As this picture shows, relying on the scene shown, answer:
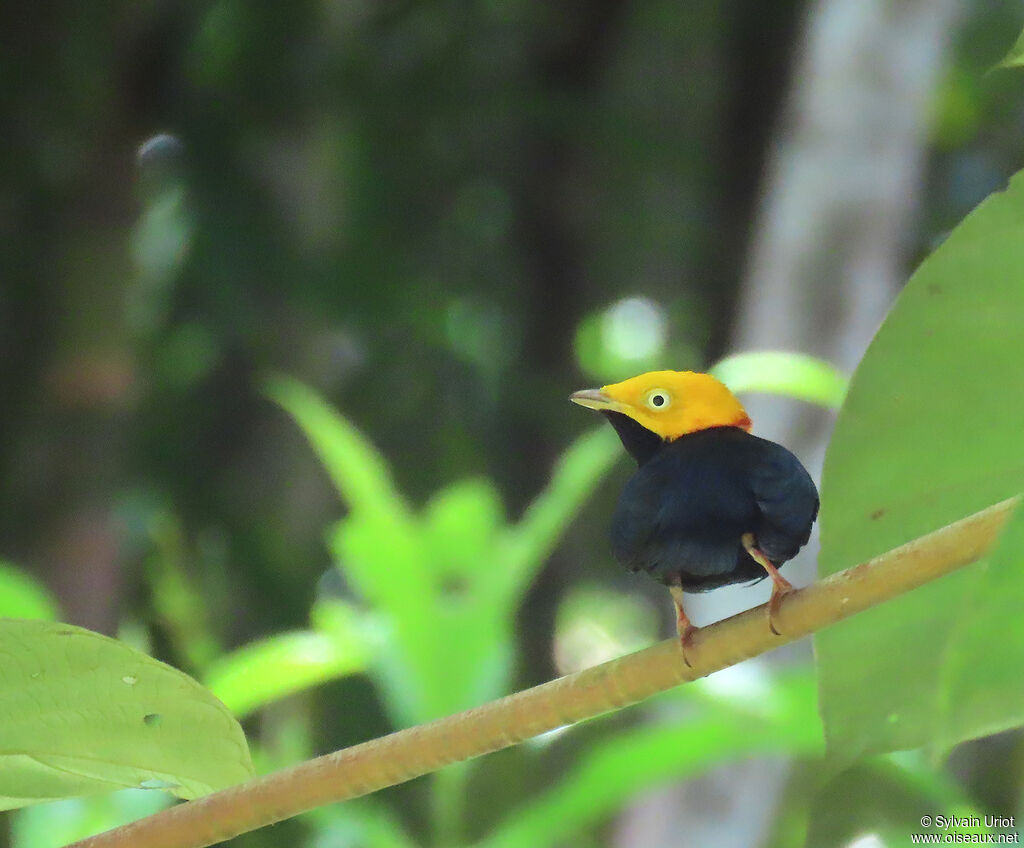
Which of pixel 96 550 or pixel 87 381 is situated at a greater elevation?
pixel 87 381

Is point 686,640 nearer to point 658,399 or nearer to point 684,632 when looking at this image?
point 684,632

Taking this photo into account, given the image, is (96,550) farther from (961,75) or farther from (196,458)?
(961,75)

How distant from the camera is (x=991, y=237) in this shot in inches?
13.1

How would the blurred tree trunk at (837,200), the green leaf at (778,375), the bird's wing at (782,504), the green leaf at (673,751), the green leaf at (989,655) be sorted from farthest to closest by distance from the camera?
the blurred tree trunk at (837,200) → the green leaf at (673,751) → the green leaf at (778,375) → the bird's wing at (782,504) → the green leaf at (989,655)

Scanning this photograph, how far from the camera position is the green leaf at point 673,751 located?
799 millimetres

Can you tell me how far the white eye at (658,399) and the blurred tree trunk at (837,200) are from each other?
865 millimetres

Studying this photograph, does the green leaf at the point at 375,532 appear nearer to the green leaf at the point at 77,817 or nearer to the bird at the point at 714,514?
the green leaf at the point at 77,817

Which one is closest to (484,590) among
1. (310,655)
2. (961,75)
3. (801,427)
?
(310,655)

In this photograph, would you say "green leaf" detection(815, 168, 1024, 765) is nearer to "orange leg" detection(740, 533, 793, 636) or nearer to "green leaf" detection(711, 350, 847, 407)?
"orange leg" detection(740, 533, 793, 636)

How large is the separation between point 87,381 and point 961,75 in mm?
1389

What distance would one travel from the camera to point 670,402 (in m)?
0.37

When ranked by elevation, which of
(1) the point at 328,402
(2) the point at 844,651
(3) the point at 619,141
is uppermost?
(3) the point at 619,141

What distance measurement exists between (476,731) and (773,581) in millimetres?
85

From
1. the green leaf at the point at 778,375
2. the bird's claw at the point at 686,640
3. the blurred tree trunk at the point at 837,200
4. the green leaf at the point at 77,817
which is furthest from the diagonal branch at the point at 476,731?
the blurred tree trunk at the point at 837,200
